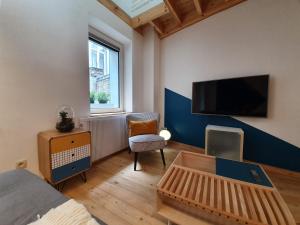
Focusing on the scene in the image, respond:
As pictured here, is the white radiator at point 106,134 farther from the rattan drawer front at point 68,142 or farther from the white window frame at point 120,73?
the rattan drawer front at point 68,142

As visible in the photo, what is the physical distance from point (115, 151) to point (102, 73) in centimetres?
142

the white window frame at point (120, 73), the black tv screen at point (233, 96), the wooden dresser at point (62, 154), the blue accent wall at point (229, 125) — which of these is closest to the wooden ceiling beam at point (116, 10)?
the white window frame at point (120, 73)

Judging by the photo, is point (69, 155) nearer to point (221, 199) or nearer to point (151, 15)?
point (221, 199)

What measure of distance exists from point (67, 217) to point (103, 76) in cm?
241

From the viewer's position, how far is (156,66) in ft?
10.3

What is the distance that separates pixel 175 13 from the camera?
8.06ft

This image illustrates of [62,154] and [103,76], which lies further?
[103,76]

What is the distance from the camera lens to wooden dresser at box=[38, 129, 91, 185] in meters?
1.41

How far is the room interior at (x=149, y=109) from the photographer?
1.03 m

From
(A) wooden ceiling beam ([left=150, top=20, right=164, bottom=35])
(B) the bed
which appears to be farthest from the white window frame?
(B) the bed

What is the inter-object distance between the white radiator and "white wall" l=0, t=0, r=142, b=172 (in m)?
0.20

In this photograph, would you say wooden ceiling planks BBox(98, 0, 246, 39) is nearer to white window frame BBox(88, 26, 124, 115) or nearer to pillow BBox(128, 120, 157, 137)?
white window frame BBox(88, 26, 124, 115)

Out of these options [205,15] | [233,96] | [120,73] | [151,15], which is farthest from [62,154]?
[205,15]

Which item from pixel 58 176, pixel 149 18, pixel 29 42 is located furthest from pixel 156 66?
pixel 58 176
